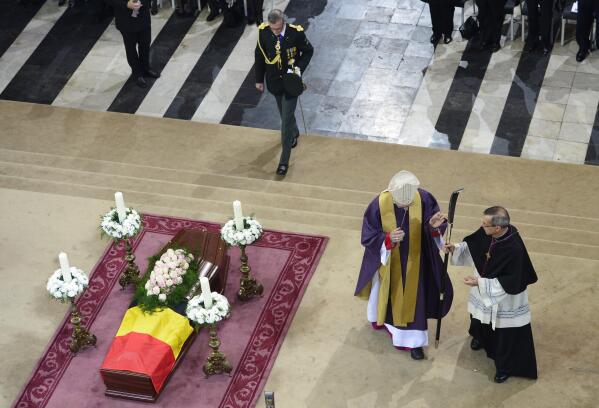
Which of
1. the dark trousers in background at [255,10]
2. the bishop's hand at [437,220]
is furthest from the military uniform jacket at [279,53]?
the bishop's hand at [437,220]

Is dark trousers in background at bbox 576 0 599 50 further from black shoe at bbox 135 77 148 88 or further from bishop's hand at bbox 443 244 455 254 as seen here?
bishop's hand at bbox 443 244 455 254

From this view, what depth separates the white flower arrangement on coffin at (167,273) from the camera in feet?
33.3

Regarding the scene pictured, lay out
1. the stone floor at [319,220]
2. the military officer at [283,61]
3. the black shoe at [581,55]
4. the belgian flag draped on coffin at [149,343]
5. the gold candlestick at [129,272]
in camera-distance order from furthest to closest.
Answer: the black shoe at [581,55]
the military officer at [283,61]
the gold candlestick at [129,272]
the stone floor at [319,220]
the belgian flag draped on coffin at [149,343]

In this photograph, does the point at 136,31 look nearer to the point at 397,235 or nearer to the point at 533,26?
the point at 533,26

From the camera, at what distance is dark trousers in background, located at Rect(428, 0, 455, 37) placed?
14.1 metres

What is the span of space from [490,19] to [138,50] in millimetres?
4239

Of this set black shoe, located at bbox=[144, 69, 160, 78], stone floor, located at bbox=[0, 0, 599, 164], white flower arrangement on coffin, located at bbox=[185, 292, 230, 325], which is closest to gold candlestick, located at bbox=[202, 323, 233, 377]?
white flower arrangement on coffin, located at bbox=[185, 292, 230, 325]

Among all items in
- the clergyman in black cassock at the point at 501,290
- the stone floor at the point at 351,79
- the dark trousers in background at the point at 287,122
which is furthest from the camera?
the stone floor at the point at 351,79

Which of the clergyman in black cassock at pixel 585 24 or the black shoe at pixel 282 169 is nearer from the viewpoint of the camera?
the black shoe at pixel 282 169

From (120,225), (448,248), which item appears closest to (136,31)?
(120,225)

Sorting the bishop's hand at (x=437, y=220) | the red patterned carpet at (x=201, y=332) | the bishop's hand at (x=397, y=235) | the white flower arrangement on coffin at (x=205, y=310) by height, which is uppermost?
the bishop's hand at (x=437, y=220)

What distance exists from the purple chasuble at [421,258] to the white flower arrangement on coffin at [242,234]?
1.05 m

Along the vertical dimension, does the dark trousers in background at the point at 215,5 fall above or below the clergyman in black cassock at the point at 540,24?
below

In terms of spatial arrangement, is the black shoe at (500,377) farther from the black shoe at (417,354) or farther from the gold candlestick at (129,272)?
the gold candlestick at (129,272)
